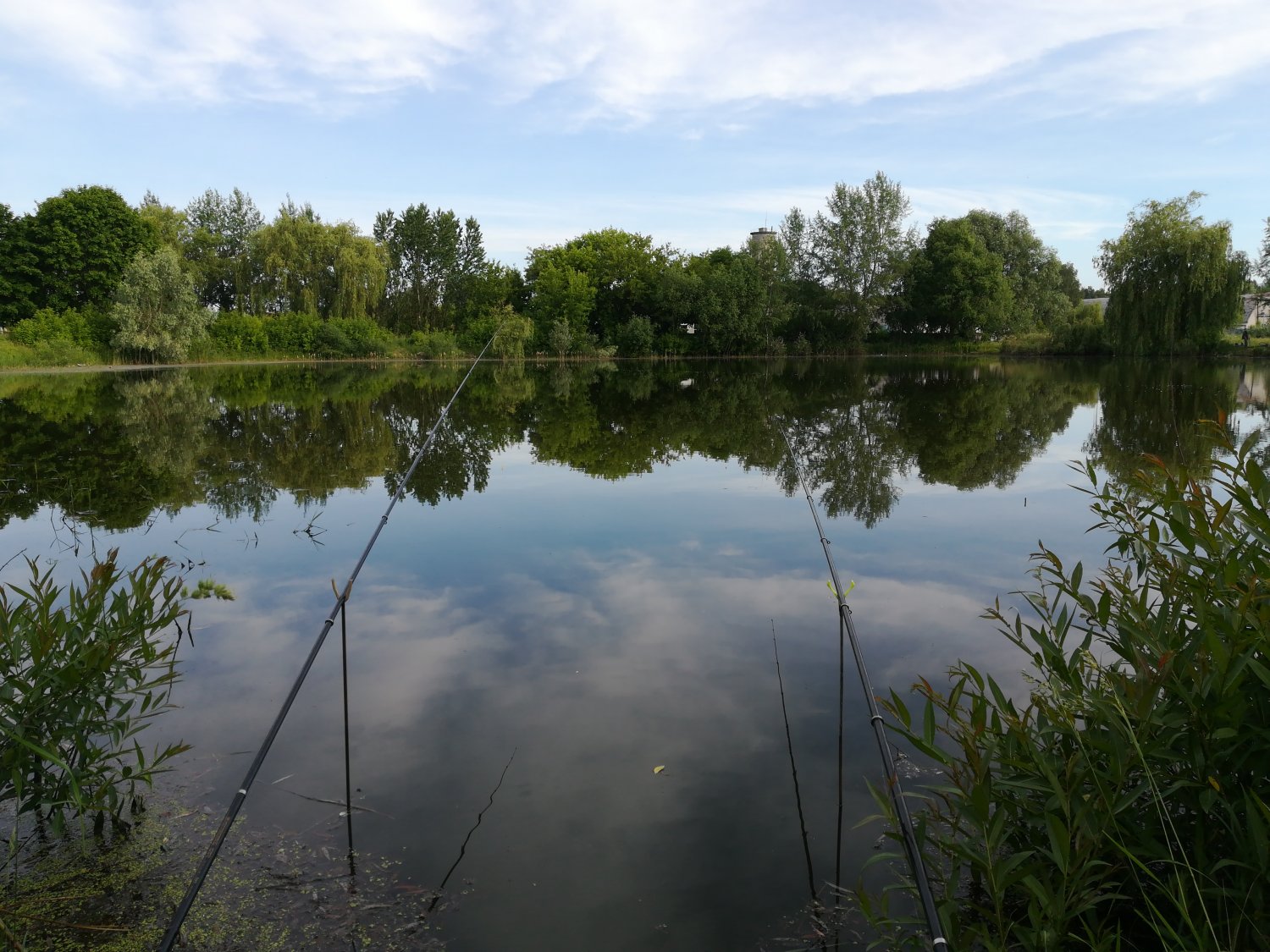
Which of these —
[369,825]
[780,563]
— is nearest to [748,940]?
[369,825]

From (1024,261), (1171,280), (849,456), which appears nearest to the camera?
(849,456)

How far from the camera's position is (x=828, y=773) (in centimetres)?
445

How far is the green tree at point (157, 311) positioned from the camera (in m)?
40.7

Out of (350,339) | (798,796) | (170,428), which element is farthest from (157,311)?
(798,796)

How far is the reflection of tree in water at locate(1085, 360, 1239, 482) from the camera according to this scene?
12.3 metres

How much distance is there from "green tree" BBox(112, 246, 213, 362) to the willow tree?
1692 inches

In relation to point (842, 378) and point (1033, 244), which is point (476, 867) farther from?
point (1033, 244)

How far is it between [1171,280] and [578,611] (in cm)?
3786

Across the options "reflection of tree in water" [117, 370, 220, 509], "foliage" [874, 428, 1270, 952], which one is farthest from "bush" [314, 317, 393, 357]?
"foliage" [874, 428, 1270, 952]

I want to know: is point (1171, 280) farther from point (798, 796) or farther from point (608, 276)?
point (798, 796)

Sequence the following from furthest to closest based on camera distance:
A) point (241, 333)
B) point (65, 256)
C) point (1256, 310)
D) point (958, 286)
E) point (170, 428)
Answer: point (1256, 310) < point (958, 286) < point (241, 333) < point (65, 256) < point (170, 428)

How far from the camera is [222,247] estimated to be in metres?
Answer: 60.4

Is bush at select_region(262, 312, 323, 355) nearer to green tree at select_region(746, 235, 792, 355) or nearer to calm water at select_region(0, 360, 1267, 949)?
green tree at select_region(746, 235, 792, 355)

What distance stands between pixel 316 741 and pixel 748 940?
109 inches
